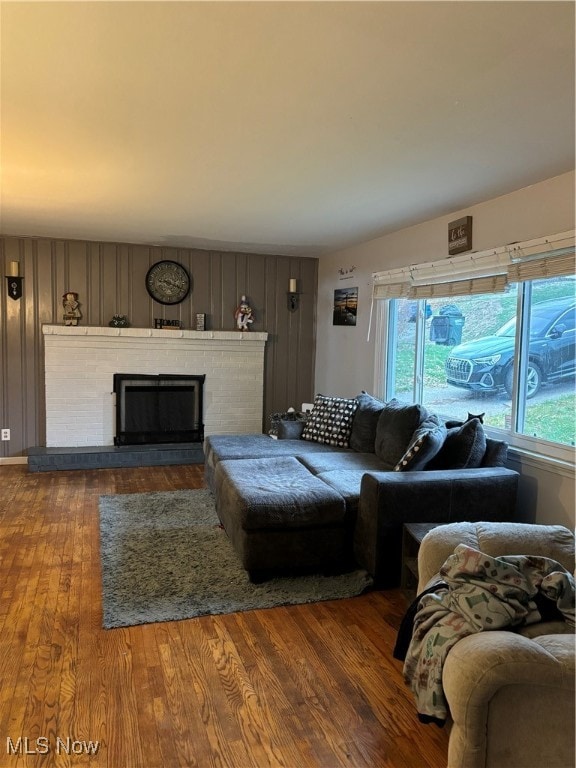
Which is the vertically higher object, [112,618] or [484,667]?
[484,667]

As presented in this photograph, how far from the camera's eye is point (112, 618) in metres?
2.47

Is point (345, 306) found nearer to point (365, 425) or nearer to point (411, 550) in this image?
point (365, 425)

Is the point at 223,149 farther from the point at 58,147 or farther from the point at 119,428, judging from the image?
the point at 119,428

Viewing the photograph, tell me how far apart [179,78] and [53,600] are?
246cm

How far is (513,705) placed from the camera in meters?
1.40

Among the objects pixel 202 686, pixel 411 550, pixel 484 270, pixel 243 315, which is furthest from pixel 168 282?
pixel 202 686

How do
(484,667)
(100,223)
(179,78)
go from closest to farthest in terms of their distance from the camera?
1. (484,667)
2. (179,78)
3. (100,223)

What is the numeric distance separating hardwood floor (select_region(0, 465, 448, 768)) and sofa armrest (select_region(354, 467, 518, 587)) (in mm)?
225

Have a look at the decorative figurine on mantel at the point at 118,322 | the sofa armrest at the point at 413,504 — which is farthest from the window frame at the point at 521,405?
the decorative figurine on mantel at the point at 118,322

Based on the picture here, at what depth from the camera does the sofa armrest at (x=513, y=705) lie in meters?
1.38

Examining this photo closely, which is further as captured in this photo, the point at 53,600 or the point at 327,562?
the point at 327,562

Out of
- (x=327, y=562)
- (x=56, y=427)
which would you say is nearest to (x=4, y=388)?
(x=56, y=427)

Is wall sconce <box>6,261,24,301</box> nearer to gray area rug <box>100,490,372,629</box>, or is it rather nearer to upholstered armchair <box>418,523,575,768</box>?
gray area rug <box>100,490,372,629</box>

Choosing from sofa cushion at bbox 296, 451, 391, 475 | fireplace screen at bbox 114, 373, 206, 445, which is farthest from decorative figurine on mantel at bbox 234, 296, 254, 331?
sofa cushion at bbox 296, 451, 391, 475
